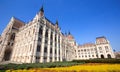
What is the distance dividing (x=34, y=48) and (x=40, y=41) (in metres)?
4.40

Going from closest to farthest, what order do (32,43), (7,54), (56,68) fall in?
(56,68), (32,43), (7,54)

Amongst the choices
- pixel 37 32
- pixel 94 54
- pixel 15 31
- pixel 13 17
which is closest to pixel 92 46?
pixel 94 54

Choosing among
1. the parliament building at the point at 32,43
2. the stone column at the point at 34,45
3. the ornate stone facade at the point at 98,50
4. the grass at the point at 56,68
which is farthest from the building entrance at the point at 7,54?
the ornate stone facade at the point at 98,50

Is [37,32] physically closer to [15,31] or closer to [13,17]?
[15,31]

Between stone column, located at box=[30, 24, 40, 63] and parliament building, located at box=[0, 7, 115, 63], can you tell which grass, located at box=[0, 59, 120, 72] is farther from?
parliament building, located at box=[0, 7, 115, 63]

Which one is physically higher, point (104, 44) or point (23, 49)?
point (104, 44)

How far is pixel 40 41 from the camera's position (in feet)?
92.2

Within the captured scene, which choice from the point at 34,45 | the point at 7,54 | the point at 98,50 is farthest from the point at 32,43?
the point at 98,50

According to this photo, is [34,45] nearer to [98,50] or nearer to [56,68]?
[56,68]

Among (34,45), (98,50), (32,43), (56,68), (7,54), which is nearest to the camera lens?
(56,68)

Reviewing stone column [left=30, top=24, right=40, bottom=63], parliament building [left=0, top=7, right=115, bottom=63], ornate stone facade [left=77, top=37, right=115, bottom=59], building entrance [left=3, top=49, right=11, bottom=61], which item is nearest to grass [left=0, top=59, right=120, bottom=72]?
stone column [left=30, top=24, right=40, bottom=63]

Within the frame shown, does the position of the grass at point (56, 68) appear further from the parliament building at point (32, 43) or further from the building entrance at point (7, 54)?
the building entrance at point (7, 54)

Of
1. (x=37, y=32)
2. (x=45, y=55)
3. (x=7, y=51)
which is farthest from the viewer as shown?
(x=7, y=51)

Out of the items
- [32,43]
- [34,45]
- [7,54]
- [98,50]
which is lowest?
[7,54]
